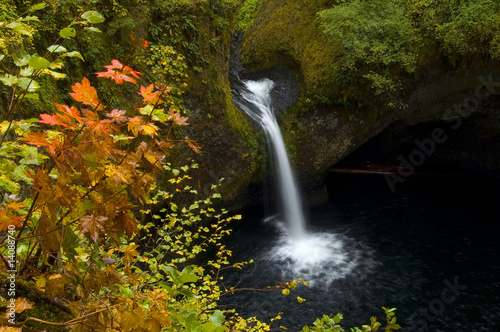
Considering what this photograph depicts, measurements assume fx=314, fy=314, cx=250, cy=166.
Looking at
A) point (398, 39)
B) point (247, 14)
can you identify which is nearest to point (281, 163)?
point (398, 39)

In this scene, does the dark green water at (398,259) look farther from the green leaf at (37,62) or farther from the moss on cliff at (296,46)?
the green leaf at (37,62)

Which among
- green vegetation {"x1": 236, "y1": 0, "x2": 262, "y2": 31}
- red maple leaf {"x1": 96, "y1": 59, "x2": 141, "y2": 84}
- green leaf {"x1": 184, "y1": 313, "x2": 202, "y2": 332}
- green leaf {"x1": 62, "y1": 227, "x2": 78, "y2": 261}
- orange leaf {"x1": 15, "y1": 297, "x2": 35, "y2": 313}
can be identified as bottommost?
green leaf {"x1": 184, "y1": 313, "x2": 202, "y2": 332}

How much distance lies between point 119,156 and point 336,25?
31.4 ft

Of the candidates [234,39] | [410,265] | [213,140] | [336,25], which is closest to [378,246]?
[410,265]

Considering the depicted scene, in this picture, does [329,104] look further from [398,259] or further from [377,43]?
[398,259]

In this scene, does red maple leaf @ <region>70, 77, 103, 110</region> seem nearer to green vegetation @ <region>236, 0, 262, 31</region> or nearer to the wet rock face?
the wet rock face

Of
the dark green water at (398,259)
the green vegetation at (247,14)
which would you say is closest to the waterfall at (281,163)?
the dark green water at (398,259)

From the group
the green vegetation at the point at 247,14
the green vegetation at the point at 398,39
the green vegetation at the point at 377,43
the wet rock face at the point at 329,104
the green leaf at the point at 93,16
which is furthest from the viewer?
the green vegetation at the point at 247,14

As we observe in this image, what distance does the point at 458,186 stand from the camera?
11.2 meters

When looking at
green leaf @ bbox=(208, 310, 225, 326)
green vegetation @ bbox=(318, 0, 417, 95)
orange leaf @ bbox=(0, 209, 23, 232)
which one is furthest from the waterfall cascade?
orange leaf @ bbox=(0, 209, 23, 232)

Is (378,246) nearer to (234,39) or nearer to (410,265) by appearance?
(410,265)

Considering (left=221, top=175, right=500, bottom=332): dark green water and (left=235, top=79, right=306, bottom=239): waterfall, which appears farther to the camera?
(left=235, top=79, right=306, bottom=239): waterfall

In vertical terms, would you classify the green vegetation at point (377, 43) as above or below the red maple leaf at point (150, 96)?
above

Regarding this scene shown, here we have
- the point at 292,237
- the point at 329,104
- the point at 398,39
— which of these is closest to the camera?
the point at 292,237
